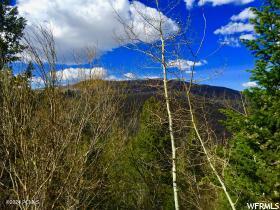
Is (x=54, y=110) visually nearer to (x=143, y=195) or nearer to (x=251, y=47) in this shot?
(x=251, y=47)

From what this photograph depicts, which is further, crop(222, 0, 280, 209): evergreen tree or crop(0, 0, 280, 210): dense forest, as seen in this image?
crop(222, 0, 280, 209): evergreen tree

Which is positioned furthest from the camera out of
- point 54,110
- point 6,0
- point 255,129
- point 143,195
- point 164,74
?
point 6,0

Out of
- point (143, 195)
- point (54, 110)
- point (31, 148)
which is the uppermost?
point (54, 110)

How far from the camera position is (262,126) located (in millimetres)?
7582

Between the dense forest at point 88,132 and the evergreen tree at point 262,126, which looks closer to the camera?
the dense forest at point 88,132

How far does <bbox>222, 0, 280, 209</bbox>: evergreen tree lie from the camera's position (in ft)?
23.2

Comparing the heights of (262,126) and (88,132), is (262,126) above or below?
above

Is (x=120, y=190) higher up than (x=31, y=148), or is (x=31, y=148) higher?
(x=31, y=148)

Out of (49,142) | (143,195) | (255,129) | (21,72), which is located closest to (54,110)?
(49,142)

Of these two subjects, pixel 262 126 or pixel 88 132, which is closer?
pixel 262 126

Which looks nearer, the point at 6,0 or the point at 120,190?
the point at 120,190

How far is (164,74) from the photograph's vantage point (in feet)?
33.7

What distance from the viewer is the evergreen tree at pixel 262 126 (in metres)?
7.08

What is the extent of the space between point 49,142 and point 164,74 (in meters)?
6.23
